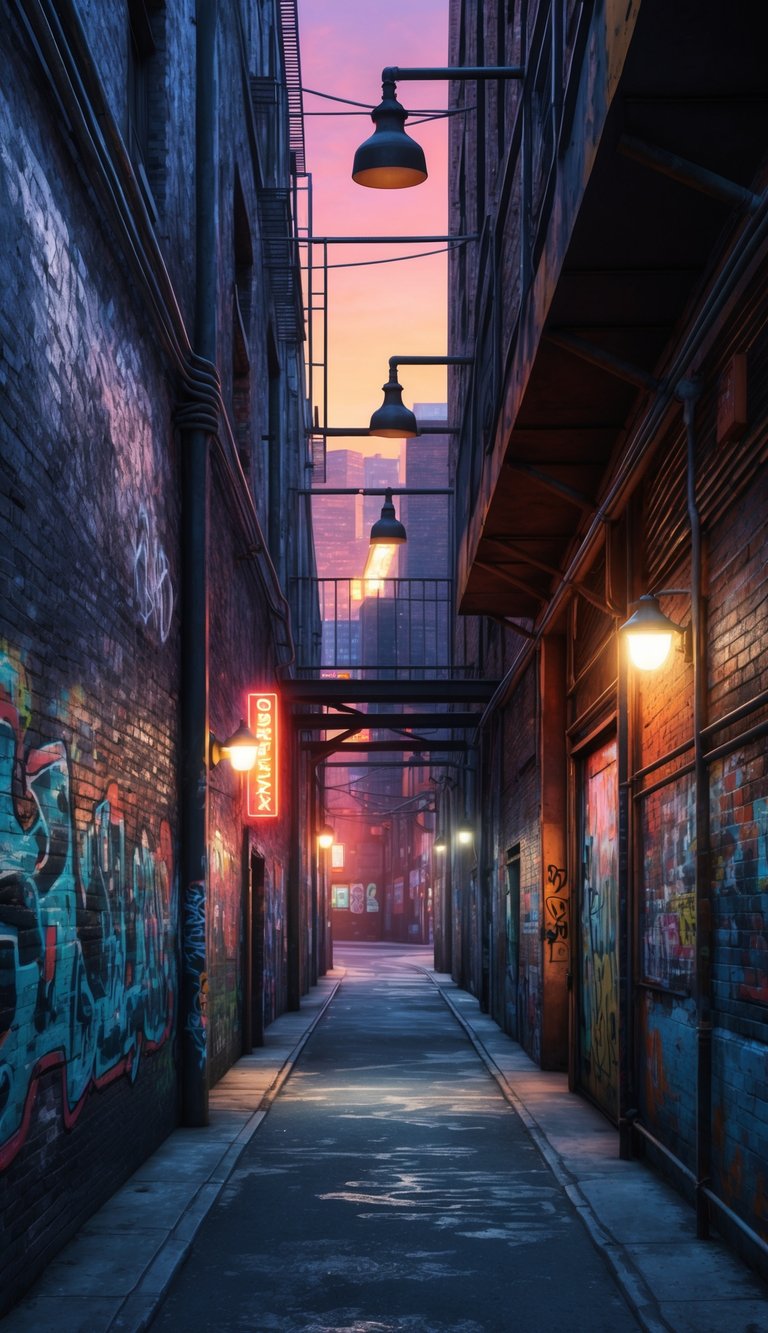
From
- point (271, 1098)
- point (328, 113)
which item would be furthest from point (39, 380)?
point (328, 113)

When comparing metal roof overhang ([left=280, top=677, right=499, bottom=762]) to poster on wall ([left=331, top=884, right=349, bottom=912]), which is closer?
metal roof overhang ([left=280, top=677, right=499, bottom=762])

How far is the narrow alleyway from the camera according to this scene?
6395 millimetres

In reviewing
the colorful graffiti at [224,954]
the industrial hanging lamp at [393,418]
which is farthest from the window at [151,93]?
the industrial hanging lamp at [393,418]

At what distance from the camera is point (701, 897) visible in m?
7.66

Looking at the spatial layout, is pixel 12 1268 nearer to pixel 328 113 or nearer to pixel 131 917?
pixel 131 917

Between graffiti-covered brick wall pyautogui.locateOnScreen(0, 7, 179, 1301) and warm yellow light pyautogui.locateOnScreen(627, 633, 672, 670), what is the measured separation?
3.01 m

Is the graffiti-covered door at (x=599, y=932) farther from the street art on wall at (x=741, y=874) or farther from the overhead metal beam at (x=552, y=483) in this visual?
the street art on wall at (x=741, y=874)

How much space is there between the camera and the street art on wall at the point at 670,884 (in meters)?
8.38

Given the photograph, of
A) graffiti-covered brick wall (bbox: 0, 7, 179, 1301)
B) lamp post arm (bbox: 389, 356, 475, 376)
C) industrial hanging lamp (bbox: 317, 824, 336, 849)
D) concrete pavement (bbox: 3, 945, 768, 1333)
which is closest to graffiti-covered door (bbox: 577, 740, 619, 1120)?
concrete pavement (bbox: 3, 945, 768, 1333)

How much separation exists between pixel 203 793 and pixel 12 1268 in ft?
19.2

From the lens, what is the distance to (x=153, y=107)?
35.9ft

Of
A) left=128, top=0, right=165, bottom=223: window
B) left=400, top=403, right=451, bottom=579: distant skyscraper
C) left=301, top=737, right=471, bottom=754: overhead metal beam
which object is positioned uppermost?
left=400, top=403, right=451, bottom=579: distant skyscraper

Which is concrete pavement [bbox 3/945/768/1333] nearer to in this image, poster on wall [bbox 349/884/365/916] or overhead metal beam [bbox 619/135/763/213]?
overhead metal beam [bbox 619/135/763/213]

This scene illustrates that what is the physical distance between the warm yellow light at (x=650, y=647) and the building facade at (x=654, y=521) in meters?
0.29
